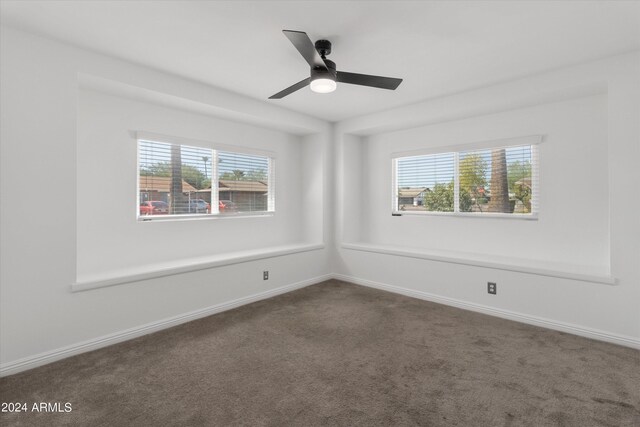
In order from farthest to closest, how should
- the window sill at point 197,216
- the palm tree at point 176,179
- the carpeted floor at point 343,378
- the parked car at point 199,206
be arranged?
the parked car at point 199,206 → the palm tree at point 176,179 → the window sill at point 197,216 → the carpeted floor at point 343,378

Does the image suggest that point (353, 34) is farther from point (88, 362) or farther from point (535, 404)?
point (88, 362)

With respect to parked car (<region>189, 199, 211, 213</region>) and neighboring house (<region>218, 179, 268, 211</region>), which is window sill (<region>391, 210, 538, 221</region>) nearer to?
neighboring house (<region>218, 179, 268, 211</region>)

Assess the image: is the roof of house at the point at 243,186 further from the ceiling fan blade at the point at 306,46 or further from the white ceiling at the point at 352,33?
the ceiling fan blade at the point at 306,46

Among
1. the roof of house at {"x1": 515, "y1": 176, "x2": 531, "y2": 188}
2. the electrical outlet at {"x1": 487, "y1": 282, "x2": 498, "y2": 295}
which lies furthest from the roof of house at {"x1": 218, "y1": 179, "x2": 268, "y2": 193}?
the roof of house at {"x1": 515, "y1": 176, "x2": 531, "y2": 188}

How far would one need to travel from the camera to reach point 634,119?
2670 millimetres

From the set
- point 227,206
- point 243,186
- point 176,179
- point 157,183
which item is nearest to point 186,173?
point 176,179

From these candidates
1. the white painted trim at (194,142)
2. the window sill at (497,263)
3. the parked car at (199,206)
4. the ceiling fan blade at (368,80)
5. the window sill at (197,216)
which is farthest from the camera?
the parked car at (199,206)

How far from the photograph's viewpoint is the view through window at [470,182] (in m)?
3.69

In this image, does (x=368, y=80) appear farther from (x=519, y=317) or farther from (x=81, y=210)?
(x=81, y=210)

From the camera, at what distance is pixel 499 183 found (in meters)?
3.89

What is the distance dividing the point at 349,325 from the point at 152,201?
261 cm

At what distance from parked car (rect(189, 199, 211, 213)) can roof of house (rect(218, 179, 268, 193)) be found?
301 millimetres

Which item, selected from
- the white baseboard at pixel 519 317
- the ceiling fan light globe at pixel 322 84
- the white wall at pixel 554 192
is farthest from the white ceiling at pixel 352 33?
the white baseboard at pixel 519 317

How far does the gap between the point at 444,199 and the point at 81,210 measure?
434cm
